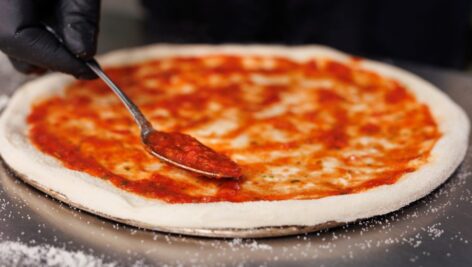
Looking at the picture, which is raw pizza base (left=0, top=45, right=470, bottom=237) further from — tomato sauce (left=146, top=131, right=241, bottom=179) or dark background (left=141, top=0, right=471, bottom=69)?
dark background (left=141, top=0, right=471, bottom=69)

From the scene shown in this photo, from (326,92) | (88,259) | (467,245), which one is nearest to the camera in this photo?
(88,259)

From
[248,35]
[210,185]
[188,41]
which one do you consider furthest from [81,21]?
[248,35]

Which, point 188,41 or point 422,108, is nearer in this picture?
point 422,108

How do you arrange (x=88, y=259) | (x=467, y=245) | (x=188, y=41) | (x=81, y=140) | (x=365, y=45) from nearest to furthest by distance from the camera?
(x=88, y=259) < (x=467, y=245) < (x=81, y=140) < (x=188, y=41) < (x=365, y=45)

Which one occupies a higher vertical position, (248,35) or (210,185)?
(248,35)

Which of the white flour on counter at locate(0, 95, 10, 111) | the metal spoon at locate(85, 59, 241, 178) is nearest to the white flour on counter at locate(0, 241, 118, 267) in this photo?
the metal spoon at locate(85, 59, 241, 178)

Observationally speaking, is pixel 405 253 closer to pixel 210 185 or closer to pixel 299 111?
pixel 210 185

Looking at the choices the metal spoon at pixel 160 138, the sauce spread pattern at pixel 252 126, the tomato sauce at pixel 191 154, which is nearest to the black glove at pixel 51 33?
the metal spoon at pixel 160 138

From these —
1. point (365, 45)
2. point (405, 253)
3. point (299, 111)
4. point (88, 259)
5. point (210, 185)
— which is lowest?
point (88, 259)
